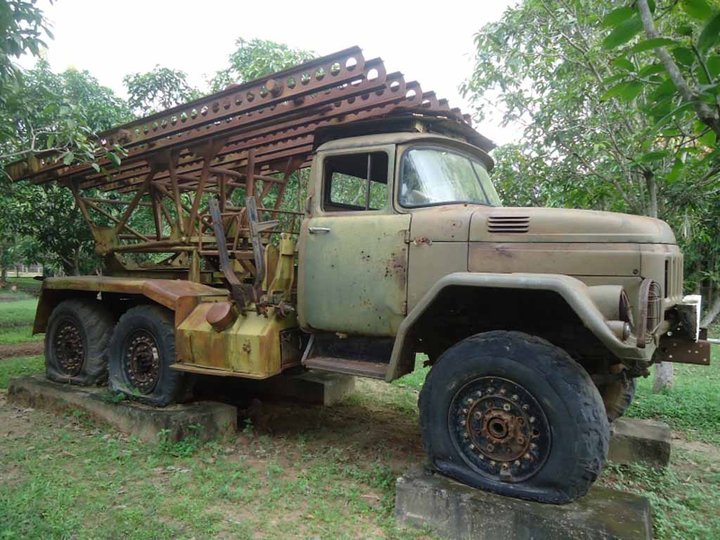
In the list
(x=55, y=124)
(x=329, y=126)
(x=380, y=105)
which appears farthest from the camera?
(x=55, y=124)

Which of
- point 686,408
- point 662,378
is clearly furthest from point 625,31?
point 662,378

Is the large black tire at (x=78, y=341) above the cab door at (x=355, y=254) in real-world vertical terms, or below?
below

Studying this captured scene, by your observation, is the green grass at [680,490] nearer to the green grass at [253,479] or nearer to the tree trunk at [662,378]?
the green grass at [253,479]

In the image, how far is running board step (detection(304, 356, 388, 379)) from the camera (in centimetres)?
372

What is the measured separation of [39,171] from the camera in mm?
6117

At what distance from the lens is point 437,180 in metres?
3.94

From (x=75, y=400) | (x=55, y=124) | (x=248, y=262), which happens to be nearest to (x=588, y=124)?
(x=248, y=262)

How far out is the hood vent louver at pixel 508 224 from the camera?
334cm

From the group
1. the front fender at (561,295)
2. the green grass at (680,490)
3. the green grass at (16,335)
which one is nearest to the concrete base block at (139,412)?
the front fender at (561,295)

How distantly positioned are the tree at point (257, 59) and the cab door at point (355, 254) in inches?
214

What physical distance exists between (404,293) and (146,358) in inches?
106

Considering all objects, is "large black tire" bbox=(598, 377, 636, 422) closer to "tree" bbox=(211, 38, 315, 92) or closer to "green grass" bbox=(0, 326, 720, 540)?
"green grass" bbox=(0, 326, 720, 540)

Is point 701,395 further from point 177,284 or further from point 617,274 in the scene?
point 177,284

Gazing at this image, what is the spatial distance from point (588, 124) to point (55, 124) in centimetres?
535
